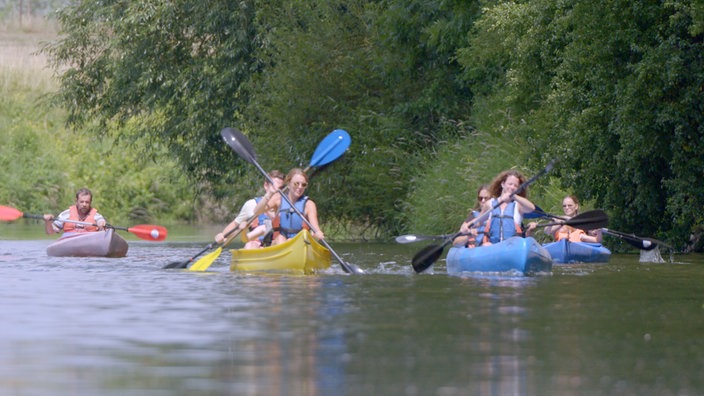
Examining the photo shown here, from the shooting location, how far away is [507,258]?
14.9 m

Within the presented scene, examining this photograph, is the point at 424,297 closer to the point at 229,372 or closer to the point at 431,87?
the point at 229,372

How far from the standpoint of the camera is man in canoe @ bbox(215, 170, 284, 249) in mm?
16484

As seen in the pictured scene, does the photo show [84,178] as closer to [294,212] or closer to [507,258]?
[294,212]

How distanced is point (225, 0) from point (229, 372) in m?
24.5

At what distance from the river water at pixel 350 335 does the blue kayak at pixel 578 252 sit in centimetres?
286

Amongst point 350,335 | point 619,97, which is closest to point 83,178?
point 619,97

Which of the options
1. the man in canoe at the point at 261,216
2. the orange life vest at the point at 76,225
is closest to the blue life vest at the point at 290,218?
the man in canoe at the point at 261,216

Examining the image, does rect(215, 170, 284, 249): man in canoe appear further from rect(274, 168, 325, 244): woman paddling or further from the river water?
the river water

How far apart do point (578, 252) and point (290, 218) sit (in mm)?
4144

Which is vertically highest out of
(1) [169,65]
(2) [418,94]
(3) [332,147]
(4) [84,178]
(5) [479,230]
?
(1) [169,65]

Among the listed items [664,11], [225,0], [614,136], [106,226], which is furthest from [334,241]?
[664,11]

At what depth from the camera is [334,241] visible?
28922 millimetres

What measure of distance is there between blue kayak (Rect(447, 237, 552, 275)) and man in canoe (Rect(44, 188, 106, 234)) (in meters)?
6.75

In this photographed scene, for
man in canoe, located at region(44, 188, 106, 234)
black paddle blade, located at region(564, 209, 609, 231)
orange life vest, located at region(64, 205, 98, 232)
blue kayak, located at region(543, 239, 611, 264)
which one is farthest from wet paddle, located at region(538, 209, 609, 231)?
orange life vest, located at region(64, 205, 98, 232)
